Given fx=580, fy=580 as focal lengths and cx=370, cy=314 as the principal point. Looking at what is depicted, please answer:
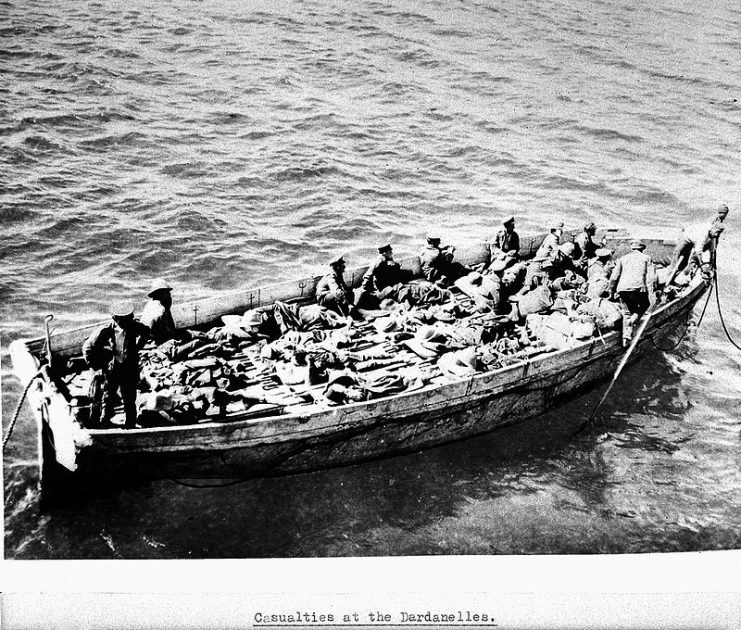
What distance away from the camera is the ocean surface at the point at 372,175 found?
535 cm

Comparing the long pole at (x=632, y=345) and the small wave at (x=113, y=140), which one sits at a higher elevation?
the small wave at (x=113, y=140)

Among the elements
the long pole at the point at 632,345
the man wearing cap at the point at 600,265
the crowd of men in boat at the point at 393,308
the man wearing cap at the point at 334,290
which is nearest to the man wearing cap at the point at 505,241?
the crowd of men in boat at the point at 393,308

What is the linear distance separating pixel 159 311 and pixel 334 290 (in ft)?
6.74

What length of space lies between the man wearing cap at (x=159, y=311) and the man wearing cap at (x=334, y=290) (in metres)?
1.81

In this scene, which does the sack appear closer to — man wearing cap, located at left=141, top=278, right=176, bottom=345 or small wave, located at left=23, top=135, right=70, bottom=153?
man wearing cap, located at left=141, top=278, right=176, bottom=345

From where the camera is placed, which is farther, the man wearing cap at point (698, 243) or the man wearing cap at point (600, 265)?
the man wearing cap at point (600, 265)

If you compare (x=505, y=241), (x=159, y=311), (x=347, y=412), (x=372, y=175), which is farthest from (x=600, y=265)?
(x=159, y=311)

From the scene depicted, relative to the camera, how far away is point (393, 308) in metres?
7.36

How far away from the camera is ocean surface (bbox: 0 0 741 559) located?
5.35 metres

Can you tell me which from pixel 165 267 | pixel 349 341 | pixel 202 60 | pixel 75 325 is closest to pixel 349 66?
pixel 202 60

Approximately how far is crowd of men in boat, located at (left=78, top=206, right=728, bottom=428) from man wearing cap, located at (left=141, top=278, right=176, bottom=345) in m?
0.01

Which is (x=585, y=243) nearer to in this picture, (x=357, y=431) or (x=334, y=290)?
(x=334, y=290)

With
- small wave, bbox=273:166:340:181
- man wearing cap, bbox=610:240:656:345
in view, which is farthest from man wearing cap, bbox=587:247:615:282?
small wave, bbox=273:166:340:181

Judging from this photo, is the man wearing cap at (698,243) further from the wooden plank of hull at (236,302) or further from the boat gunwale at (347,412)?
the wooden plank of hull at (236,302)
